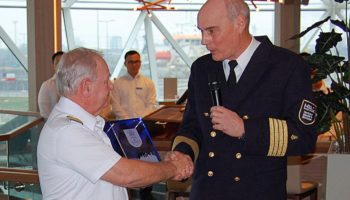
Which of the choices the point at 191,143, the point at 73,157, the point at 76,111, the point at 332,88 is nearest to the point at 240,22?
the point at 191,143

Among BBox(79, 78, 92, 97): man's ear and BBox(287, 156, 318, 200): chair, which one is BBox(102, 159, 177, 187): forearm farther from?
BBox(287, 156, 318, 200): chair

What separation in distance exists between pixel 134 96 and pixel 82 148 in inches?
273

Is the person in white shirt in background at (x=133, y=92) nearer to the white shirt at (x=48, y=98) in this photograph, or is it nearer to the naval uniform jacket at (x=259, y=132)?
the white shirt at (x=48, y=98)

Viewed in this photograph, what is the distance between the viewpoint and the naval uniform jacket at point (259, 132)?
2508 millimetres

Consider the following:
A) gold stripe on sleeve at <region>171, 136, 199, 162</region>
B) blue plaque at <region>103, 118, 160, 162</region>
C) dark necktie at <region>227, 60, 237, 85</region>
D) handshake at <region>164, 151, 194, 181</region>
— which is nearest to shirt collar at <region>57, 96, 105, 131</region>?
blue plaque at <region>103, 118, 160, 162</region>

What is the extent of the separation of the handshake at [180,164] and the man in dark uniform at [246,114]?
4 cm

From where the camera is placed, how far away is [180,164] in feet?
8.48

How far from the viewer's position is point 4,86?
693 inches

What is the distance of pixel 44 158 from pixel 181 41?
17.1 m

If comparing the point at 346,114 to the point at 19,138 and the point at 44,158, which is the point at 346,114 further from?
the point at 19,138

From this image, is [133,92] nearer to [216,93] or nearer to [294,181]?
[294,181]

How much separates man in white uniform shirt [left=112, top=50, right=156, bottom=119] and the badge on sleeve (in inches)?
258

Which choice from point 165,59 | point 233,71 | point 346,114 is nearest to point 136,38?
point 165,59

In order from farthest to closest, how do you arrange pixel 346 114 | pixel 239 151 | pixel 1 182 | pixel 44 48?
pixel 44 48 → pixel 346 114 → pixel 1 182 → pixel 239 151
